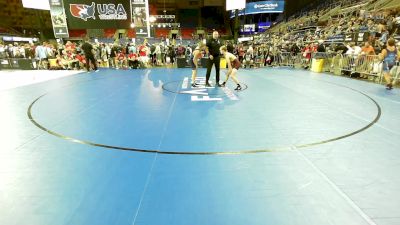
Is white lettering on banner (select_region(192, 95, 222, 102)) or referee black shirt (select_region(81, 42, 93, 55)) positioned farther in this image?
referee black shirt (select_region(81, 42, 93, 55))

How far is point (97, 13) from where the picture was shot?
16344 mm

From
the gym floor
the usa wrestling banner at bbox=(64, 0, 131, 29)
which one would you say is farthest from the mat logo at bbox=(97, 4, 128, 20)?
the gym floor

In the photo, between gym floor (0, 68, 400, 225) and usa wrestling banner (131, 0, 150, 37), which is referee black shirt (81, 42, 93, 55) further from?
gym floor (0, 68, 400, 225)

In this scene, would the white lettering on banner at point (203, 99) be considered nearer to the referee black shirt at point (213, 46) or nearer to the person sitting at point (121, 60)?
the referee black shirt at point (213, 46)

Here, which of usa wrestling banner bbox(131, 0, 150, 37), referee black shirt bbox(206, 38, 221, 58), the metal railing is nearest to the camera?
referee black shirt bbox(206, 38, 221, 58)

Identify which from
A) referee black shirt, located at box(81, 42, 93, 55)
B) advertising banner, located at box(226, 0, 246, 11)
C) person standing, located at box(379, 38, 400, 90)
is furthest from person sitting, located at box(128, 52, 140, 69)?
person standing, located at box(379, 38, 400, 90)

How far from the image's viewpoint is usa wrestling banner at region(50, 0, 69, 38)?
48.6 ft

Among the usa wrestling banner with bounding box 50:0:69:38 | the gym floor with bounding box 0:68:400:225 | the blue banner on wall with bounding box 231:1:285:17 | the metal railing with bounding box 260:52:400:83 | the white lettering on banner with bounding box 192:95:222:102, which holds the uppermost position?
the blue banner on wall with bounding box 231:1:285:17

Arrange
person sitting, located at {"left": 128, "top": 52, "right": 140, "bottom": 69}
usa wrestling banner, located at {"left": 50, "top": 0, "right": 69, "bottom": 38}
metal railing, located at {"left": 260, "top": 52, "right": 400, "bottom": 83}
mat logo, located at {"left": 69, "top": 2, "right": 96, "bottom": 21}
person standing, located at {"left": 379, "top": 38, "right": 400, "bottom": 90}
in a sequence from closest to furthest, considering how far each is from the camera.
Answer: person standing, located at {"left": 379, "top": 38, "right": 400, "bottom": 90}, metal railing, located at {"left": 260, "top": 52, "right": 400, "bottom": 83}, usa wrestling banner, located at {"left": 50, "top": 0, "right": 69, "bottom": 38}, person sitting, located at {"left": 128, "top": 52, "right": 140, "bottom": 69}, mat logo, located at {"left": 69, "top": 2, "right": 96, "bottom": 21}

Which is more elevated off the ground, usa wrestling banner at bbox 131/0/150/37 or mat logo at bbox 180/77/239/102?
usa wrestling banner at bbox 131/0/150/37

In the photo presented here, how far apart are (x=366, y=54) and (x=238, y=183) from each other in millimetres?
9829

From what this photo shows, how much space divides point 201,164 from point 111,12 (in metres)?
16.6

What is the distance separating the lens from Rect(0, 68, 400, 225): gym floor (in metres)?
2.22

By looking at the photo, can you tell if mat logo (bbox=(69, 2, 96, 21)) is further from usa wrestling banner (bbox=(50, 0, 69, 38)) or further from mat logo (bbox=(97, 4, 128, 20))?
usa wrestling banner (bbox=(50, 0, 69, 38))
